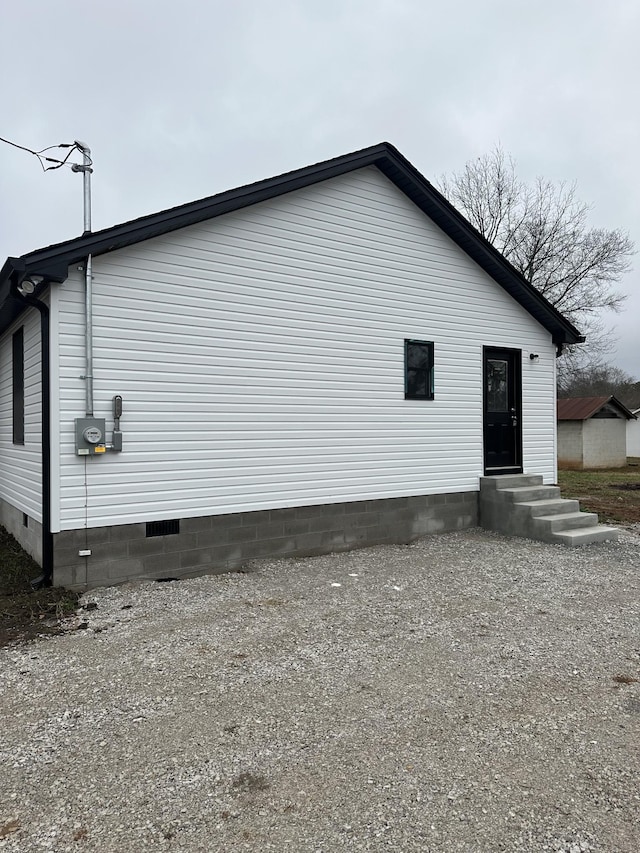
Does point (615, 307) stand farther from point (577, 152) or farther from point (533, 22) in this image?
point (533, 22)

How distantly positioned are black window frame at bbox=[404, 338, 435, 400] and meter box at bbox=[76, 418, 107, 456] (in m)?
4.21

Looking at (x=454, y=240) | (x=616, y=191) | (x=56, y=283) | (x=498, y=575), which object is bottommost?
(x=498, y=575)

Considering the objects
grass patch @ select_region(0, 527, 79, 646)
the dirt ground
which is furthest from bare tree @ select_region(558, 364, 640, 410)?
grass patch @ select_region(0, 527, 79, 646)

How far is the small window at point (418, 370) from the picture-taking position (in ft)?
25.5

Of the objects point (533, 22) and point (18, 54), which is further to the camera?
point (533, 22)

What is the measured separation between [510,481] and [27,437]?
6.95 meters

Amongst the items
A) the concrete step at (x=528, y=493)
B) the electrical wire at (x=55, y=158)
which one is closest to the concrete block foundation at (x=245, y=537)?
the concrete step at (x=528, y=493)

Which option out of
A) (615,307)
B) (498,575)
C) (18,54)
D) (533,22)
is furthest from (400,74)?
(615,307)

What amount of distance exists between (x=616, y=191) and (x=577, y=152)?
4.11 meters

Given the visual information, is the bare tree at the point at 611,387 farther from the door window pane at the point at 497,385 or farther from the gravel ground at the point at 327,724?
the gravel ground at the point at 327,724

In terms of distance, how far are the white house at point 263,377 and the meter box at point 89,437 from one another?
0.05ft

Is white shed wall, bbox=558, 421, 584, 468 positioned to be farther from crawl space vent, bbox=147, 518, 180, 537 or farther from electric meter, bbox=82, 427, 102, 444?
electric meter, bbox=82, 427, 102, 444

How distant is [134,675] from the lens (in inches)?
140

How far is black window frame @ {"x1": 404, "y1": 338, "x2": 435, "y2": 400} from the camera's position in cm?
775
